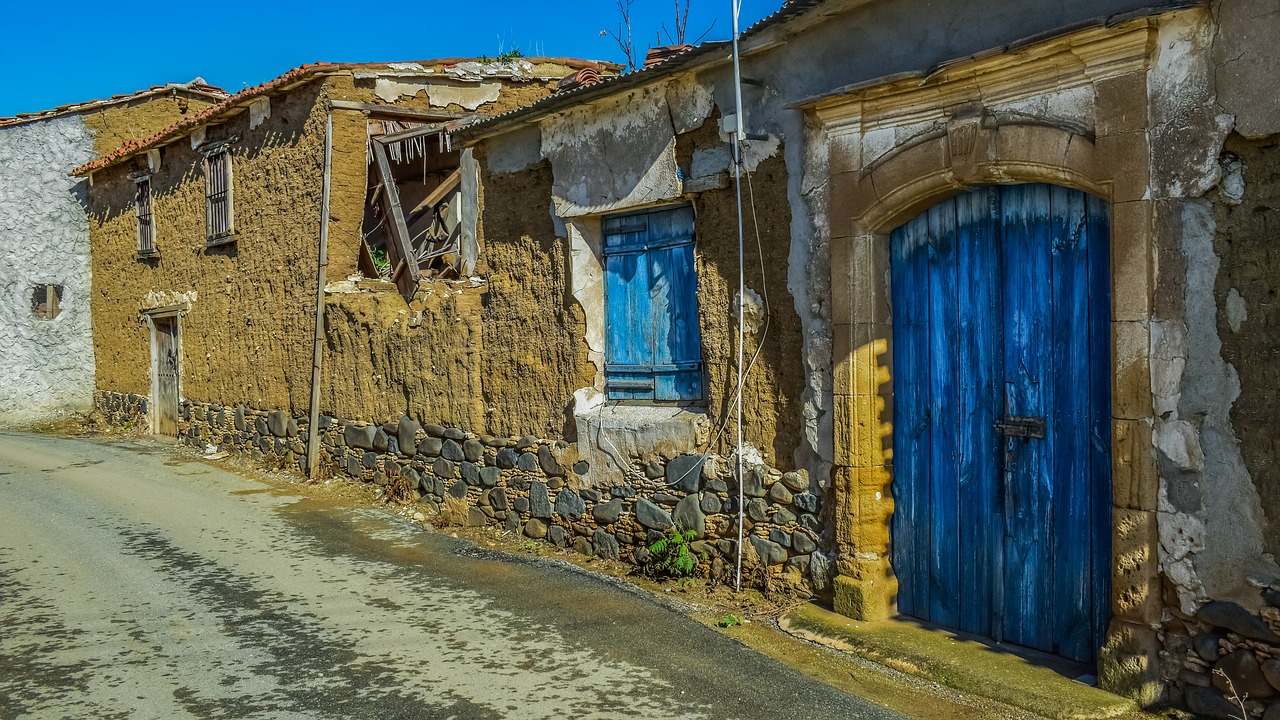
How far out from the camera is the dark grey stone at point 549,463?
7.27 meters

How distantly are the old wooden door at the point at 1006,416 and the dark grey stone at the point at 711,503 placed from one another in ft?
3.78

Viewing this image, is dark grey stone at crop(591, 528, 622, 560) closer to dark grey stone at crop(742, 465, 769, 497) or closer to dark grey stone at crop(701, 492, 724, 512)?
dark grey stone at crop(701, 492, 724, 512)

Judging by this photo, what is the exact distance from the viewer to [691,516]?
6238mm

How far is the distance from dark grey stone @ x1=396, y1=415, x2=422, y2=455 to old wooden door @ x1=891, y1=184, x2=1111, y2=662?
15.8 ft

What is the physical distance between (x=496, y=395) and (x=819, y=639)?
3.64m

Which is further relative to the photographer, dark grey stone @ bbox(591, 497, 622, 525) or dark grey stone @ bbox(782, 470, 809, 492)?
dark grey stone @ bbox(591, 497, 622, 525)

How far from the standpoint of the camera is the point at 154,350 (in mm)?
14234

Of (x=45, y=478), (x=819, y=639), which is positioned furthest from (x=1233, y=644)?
(x=45, y=478)

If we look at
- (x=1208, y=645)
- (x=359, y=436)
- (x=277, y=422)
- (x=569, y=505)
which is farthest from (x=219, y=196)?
(x=1208, y=645)

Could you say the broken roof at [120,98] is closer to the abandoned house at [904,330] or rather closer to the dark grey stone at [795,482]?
the abandoned house at [904,330]

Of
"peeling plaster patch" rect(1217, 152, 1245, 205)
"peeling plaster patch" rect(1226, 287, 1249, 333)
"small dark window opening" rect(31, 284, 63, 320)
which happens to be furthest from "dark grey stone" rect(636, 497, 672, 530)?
"small dark window opening" rect(31, 284, 63, 320)

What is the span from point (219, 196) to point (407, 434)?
5.24 meters

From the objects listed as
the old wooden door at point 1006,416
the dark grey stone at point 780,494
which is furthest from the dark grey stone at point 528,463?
the old wooden door at point 1006,416

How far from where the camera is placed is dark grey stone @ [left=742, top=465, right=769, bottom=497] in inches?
229
